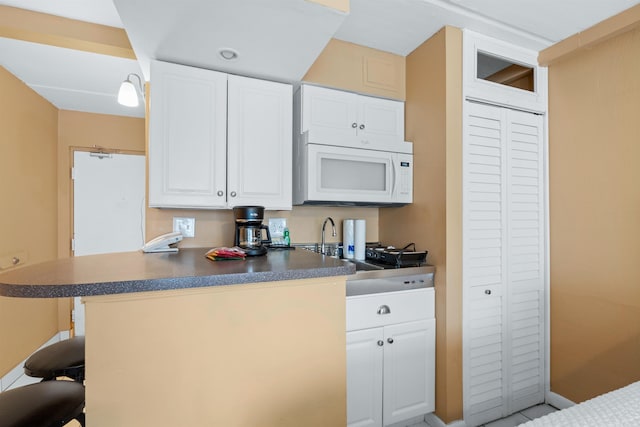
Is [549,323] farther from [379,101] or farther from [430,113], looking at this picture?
[379,101]

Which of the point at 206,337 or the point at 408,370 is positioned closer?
the point at 206,337

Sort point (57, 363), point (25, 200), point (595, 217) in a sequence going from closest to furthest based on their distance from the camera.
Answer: point (57, 363), point (595, 217), point (25, 200)

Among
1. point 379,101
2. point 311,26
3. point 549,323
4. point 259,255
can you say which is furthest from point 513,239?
point 311,26

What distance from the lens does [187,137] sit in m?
1.67

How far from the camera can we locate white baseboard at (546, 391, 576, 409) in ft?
6.49

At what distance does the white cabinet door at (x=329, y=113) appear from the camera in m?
1.93

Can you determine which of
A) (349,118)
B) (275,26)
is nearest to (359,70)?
(349,118)

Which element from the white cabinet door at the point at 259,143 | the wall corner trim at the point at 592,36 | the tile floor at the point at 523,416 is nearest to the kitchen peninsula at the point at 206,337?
the white cabinet door at the point at 259,143

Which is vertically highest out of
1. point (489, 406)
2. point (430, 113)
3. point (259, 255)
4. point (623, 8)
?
point (623, 8)

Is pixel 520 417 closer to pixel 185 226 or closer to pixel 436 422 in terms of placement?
pixel 436 422

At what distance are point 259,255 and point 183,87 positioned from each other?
3.41 feet

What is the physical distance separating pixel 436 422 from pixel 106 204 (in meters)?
3.72

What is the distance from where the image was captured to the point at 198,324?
1014mm

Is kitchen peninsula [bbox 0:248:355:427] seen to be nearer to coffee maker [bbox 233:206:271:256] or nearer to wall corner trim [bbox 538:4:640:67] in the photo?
coffee maker [bbox 233:206:271:256]
